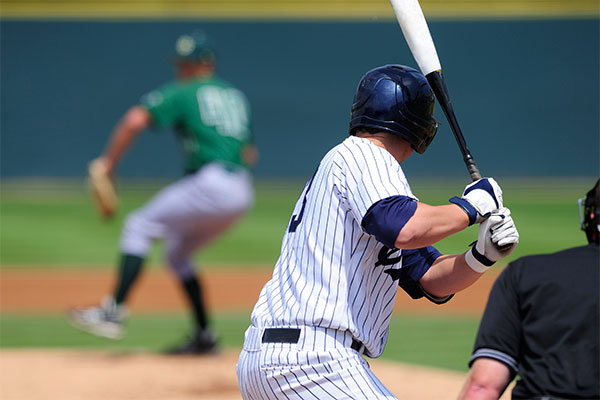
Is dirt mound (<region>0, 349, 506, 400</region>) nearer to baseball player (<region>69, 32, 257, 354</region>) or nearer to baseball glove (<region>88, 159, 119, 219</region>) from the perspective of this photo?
baseball player (<region>69, 32, 257, 354</region>)

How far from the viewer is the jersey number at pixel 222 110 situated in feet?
22.4

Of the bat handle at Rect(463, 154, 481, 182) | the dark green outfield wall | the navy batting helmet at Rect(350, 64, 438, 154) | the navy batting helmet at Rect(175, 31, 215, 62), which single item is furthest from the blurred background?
the navy batting helmet at Rect(350, 64, 438, 154)

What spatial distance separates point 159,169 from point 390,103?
17.0 m

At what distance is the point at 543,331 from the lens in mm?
2146

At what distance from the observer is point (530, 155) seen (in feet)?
63.7

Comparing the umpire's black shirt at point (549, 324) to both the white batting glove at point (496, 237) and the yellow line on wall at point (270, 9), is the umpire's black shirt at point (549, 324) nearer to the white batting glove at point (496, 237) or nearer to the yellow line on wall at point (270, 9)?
the white batting glove at point (496, 237)

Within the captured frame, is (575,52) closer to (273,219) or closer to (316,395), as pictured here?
(273,219)

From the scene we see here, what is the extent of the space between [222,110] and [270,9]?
544 inches

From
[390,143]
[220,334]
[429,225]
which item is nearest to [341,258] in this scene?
[429,225]

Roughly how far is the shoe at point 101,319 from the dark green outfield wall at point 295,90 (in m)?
13.0

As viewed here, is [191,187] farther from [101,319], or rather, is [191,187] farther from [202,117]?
[101,319]

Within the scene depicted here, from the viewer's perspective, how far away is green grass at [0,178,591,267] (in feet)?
42.7

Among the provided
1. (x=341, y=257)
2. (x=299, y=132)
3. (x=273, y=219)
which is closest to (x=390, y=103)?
(x=341, y=257)

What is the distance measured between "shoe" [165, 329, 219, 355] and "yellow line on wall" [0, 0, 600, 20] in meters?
14.1
